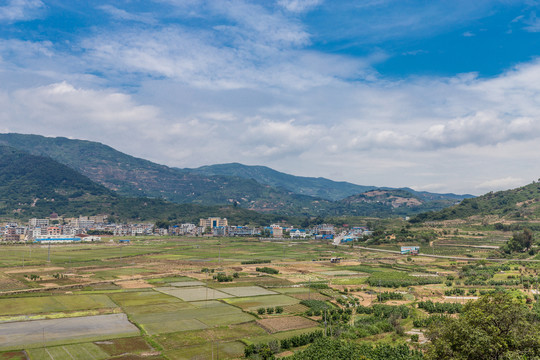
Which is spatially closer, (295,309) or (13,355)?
(13,355)

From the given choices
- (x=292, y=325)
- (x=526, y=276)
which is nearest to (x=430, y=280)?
(x=526, y=276)

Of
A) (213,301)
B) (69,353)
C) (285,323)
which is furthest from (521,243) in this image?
(69,353)

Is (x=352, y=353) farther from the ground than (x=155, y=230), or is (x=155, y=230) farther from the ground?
(x=155, y=230)

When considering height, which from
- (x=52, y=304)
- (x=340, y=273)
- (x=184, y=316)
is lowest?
(x=340, y=273)

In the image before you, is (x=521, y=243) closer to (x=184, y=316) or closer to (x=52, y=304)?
(x=184, y=316)

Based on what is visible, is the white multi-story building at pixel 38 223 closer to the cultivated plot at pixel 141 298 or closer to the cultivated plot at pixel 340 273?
the cultivated plot at pixel 141 298

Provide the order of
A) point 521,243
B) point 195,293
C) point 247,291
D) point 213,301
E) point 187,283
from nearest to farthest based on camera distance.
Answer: point 213,301 → point 195,293 → point 247,291 → point 187,283 → point 521,243

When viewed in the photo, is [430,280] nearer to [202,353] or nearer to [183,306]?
[183,306]

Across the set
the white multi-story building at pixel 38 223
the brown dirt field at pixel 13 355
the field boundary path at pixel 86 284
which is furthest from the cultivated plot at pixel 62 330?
the white multi-story building at pixel 38 223
